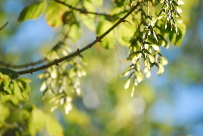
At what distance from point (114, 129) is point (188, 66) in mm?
2271

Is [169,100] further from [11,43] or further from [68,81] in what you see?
[68,81]

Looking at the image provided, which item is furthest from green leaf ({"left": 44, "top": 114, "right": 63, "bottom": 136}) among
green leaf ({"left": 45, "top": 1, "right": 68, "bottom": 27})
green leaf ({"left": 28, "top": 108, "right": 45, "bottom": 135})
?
green leaf ({"left": 45, "top": 1, "right": 68, "bottom": 27})

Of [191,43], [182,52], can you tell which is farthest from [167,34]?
[191,43]

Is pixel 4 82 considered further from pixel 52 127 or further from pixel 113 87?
pixel 113 87

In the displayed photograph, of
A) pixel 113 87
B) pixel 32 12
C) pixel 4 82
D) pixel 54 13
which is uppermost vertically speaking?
pixel 113 87

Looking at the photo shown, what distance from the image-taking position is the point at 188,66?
7.09 meters

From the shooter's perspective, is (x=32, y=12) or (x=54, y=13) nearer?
(x=32, y=12)

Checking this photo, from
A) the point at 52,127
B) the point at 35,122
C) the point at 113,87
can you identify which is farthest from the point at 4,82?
the point at 113,87

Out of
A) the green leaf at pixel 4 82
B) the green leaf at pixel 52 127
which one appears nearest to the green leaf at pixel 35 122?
the green leaf at pixel 52 127

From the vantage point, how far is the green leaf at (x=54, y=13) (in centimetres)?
191

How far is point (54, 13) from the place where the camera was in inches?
75.7

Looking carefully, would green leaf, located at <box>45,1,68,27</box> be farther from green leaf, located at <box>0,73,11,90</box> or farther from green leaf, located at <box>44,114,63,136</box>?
green leaf, located at <box>0,73,11,90</box>

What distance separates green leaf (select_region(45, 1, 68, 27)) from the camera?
1.91 m

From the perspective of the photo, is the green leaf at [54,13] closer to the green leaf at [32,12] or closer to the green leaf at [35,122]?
the green leaf at [32,12]
